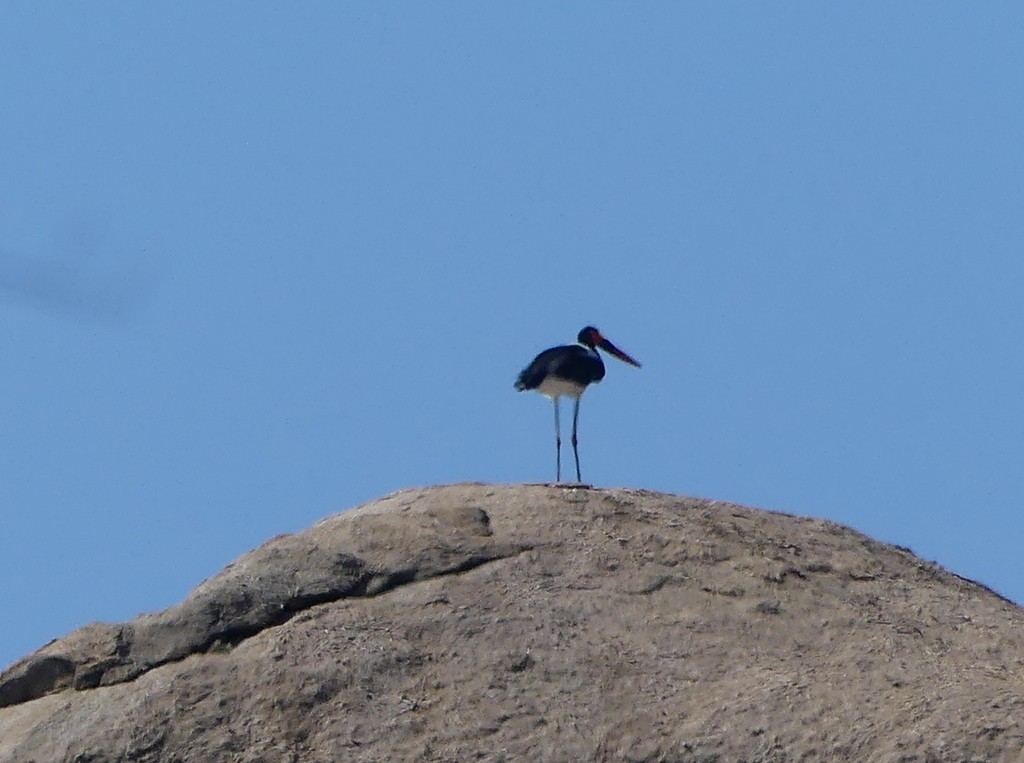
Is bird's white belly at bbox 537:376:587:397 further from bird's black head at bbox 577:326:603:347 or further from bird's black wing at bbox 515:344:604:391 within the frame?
bird's black head at bbox 577:326:603:347

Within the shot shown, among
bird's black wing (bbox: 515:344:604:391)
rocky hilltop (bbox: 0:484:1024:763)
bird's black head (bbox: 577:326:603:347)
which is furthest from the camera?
bird's black head (bbox: 577:326:603:347)

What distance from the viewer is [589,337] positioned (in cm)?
2739

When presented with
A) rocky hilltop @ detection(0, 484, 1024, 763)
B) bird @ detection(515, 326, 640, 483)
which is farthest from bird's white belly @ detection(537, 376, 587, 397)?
rocky hilltop @ detection(0, 484, 1024, 763)

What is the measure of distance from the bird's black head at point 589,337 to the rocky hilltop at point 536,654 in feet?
29.1

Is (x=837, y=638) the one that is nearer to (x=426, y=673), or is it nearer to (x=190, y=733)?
(x=426, y=673)

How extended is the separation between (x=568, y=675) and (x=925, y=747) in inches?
112

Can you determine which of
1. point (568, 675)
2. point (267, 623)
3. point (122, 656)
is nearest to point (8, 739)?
point (122, 656)

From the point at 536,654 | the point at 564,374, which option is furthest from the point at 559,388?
the point at 536,654

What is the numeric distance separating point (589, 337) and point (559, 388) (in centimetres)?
290

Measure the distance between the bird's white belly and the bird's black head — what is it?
8.54 ft

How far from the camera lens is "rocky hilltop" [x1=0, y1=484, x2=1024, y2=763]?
15.7 m

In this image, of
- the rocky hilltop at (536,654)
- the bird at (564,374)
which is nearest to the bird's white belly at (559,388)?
the bird at (564,374)

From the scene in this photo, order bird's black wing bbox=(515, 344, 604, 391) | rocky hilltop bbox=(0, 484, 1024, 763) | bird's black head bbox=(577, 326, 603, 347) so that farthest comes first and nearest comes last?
bird's black head bbox=(577, 326, 603, 347), bird's black wing bbox=(515, 344, 604, 391), rocky hilltop bbox=(0, 484, 1024, 763)

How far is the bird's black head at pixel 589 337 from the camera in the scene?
2741cm
